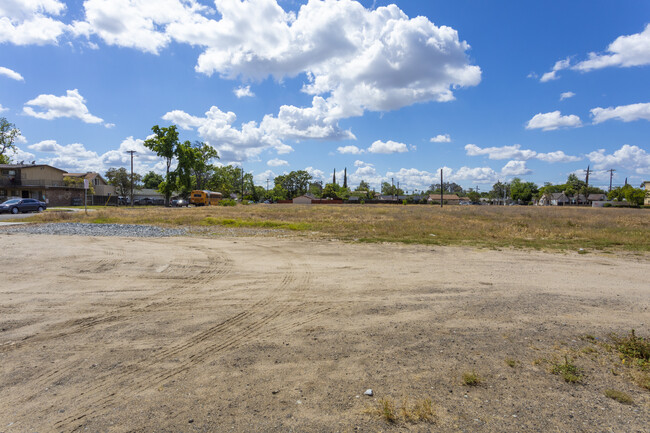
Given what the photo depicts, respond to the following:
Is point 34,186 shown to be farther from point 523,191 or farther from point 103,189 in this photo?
point 523,191

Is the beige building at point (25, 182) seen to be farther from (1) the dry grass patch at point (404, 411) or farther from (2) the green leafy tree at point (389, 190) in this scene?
(2) the green leafy tree at point (389, 190)

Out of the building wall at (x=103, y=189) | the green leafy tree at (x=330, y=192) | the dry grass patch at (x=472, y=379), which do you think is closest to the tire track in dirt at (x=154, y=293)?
the dry grass patch at (x=472, y=379)

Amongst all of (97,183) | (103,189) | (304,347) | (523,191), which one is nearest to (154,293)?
(304,347)

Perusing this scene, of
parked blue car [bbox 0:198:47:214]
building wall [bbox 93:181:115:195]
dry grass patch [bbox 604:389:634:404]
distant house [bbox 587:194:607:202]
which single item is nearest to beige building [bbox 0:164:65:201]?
building wall [bbox 93:181:115:195]

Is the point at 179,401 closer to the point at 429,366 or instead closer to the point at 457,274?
the point at 429,366

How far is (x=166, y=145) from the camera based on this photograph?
6378 centimetres

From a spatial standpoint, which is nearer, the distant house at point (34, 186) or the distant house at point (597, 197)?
the distant house at point (34, 186)

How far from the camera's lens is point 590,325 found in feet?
19.1

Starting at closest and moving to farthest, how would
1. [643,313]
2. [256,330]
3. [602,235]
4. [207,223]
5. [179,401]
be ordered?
[179,401] → [256,330] → [643,313] → [602,235] → [207,223]

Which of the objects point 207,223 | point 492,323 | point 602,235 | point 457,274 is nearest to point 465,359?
point 492,323

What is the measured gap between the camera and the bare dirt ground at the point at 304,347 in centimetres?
349

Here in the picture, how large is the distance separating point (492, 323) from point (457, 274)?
12.9 feet

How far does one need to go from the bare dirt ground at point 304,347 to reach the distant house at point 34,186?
65599mm

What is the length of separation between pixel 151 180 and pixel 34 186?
70449 mm
